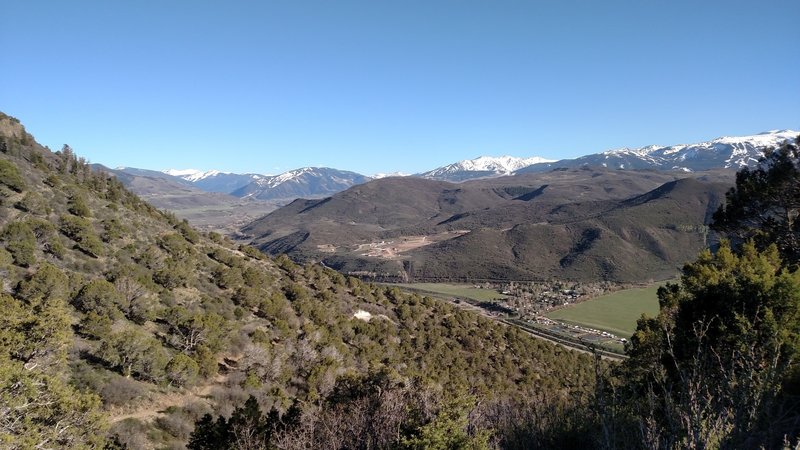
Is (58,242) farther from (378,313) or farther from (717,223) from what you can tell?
(717,223)

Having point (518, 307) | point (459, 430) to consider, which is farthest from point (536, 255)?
point (459, 430)

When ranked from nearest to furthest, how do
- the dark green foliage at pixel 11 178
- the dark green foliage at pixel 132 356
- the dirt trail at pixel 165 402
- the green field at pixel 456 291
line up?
1. the dirt trail at pixel 165 402
2. the dark green foliage at pixel 132 356
3. the dark green foliage at pixel 11 178
4. the green field at pixel 456 291

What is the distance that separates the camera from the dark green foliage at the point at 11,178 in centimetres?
2939

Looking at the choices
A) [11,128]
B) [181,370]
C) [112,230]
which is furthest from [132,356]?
[11,128]

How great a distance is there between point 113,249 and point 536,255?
146141 millimetres

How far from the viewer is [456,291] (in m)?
131

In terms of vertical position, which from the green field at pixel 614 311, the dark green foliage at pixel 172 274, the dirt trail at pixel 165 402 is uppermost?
the dark green foliage at pixel 172 274

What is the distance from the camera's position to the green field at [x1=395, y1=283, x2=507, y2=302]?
121m

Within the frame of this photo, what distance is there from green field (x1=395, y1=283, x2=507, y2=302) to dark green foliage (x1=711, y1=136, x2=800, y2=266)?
88572mm

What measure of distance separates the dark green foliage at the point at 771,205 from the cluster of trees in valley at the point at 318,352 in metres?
0.11

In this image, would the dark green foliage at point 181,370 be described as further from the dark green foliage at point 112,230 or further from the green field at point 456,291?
the green field at point 456,291

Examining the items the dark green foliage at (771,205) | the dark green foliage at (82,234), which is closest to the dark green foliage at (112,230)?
the dark green foliage at (82,234)

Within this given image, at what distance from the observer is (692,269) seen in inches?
978

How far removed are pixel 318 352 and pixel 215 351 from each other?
231 inches
